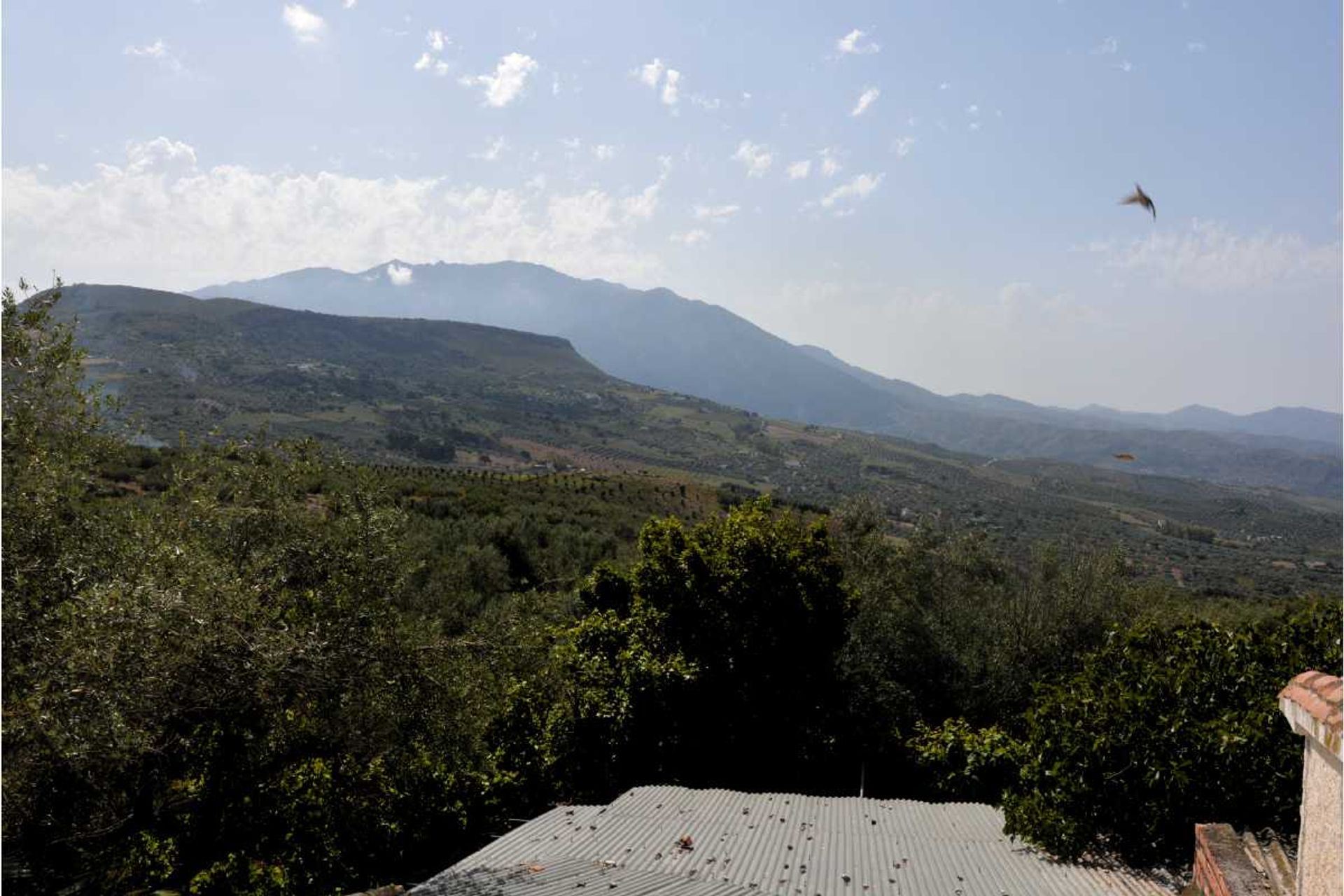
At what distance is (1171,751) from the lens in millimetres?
9281

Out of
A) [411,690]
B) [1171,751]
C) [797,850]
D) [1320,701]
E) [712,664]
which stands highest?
[1320,701]

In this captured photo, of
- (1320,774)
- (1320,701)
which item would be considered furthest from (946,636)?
(1320,701)

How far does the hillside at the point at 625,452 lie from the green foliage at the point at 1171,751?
7521cm

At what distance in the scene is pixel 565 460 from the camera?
133m

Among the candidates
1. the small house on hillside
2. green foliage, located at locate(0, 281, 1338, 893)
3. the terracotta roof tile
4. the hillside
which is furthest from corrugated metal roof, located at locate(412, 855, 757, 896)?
the hillside

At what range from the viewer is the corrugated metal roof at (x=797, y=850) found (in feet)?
27.7

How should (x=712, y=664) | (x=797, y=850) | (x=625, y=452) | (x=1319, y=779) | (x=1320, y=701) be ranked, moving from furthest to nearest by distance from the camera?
(x=625, y=452) → (x=712, y=664) → (x=797, y=850) → (x=1319, y=779) → (x=1320, y=701)

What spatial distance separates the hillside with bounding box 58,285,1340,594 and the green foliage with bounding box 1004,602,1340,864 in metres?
75.2

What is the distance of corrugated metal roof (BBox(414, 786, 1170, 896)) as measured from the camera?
8445 millimetres

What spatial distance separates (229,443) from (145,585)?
5.31 meters

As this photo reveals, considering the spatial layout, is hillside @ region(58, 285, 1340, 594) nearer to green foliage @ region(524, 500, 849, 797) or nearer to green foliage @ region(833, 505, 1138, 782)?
green foliage @ region(833, 505, 1138, 782)

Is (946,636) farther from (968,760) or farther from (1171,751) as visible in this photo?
(1171,751)

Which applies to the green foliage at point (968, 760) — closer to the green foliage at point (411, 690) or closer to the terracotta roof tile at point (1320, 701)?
the green foliage at point (411, 690)

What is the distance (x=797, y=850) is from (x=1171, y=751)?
4.78m
